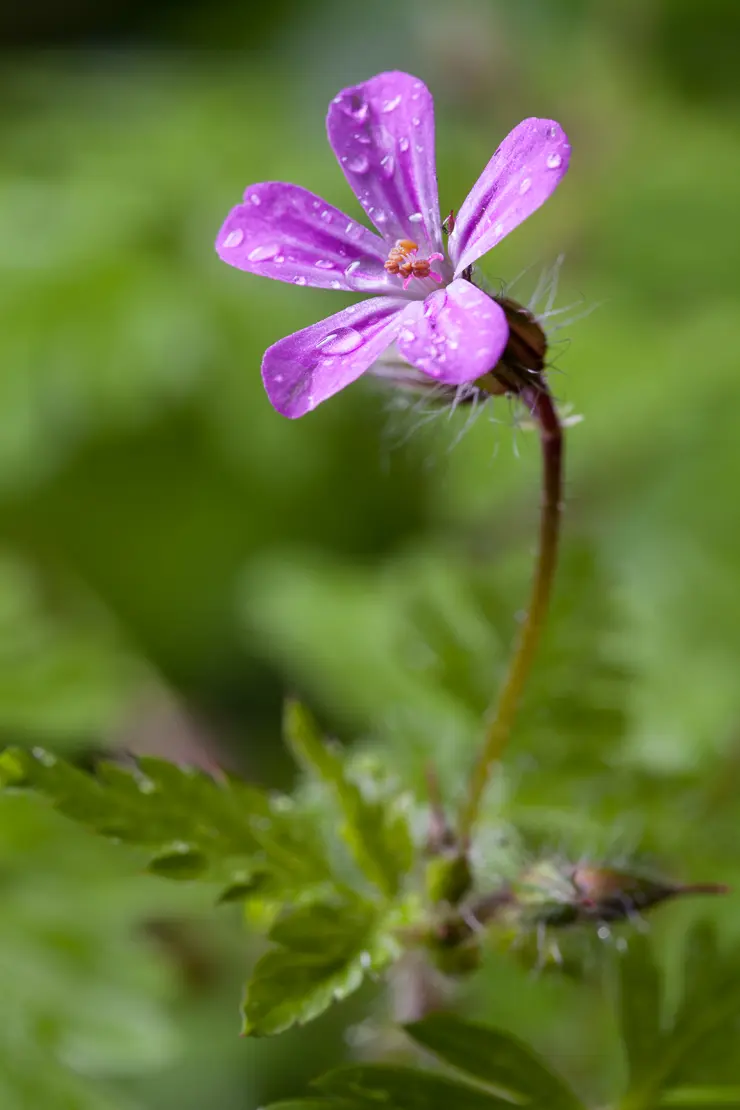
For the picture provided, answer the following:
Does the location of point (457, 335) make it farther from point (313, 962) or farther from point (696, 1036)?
point (696, 1036)

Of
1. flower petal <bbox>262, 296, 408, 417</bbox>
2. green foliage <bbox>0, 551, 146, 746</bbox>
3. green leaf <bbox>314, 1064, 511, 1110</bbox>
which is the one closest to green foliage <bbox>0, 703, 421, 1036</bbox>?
green leaf <bbox>314, 1064, 511, 1110</bbox>

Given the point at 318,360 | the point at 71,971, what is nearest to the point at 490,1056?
the point at 318,360

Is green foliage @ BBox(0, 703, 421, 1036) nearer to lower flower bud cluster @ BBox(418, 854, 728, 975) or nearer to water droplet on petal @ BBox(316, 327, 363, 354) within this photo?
lower flower bud cluster @ BBox(418, 854, 728, 975)

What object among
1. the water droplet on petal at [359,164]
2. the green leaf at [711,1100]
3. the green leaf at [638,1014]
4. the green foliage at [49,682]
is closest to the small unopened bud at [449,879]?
the green leaf at [638,1014]

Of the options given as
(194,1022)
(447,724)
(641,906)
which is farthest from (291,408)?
(194,1022)

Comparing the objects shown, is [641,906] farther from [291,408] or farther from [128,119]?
[128,119]

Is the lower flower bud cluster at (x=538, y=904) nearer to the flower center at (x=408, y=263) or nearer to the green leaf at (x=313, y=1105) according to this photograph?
the green leaf at (x=313, y=1105)
